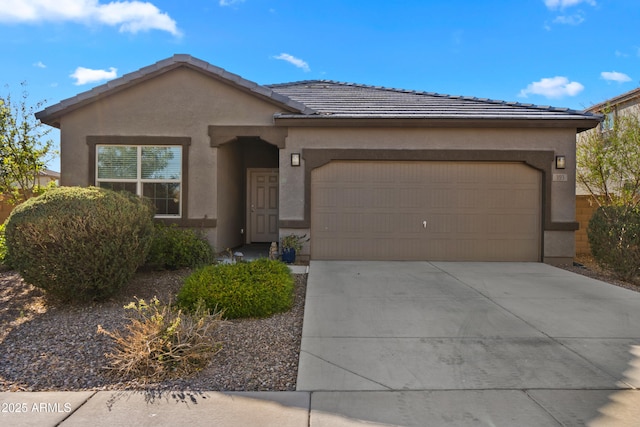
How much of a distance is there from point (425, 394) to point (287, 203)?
21.0 ft

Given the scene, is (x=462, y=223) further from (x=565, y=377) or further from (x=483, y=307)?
(x=565, y=377)

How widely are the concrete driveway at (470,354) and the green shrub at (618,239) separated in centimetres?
110

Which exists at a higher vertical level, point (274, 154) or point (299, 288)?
point (274, 154)

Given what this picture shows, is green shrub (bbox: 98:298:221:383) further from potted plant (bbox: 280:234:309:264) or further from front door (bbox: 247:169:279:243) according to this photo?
front door (bbox: 247:169:279:243)

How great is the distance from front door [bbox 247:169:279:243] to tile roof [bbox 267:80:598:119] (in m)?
2.61

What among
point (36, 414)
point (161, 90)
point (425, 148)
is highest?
point (161, 90)

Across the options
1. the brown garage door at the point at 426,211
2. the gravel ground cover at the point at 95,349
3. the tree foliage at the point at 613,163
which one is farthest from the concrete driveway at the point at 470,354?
the tree foliage at the point at 613,163

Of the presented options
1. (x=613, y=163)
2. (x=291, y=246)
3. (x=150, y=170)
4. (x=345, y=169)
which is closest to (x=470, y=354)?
(x=291, y=246)

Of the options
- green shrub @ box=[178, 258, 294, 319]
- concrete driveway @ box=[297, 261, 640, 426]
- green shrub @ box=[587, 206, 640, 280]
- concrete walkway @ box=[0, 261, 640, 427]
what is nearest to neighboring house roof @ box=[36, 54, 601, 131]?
green shrub @ box=[587, 206, 640, 280]

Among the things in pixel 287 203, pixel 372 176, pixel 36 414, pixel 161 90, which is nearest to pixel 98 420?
pixel 36 414

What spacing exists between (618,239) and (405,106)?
17.3 ft

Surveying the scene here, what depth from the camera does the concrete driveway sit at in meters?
2.99

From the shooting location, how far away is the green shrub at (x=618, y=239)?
7.44 meters

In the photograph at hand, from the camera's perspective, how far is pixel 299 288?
6.64 metres
